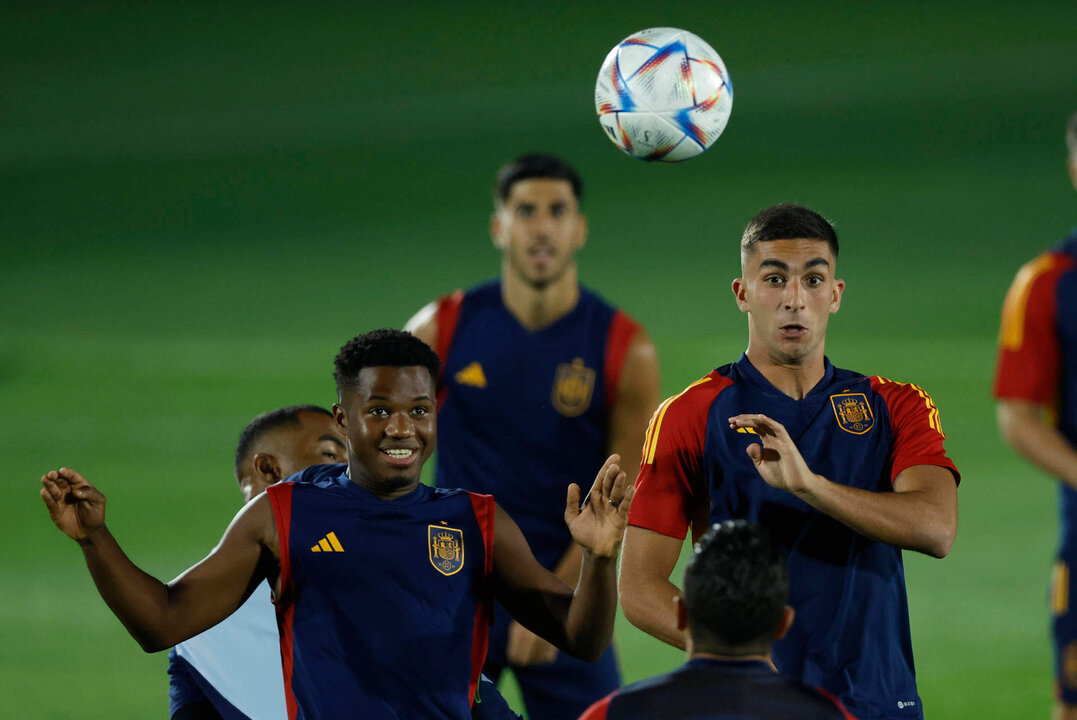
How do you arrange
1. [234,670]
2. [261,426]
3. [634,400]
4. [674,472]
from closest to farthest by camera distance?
[674,472] → [234,670] → [261,426] → [634,400]

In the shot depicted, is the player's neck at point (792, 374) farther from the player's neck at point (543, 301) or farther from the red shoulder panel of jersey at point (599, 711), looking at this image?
the player's neck at point (543, 301)

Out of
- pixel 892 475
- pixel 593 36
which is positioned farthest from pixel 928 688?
pixel 593 36

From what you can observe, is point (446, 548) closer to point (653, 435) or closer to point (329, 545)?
point (329, 545)

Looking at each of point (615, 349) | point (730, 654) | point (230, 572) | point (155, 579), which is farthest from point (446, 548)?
point (615, 349)

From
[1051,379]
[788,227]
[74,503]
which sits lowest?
[74,503]

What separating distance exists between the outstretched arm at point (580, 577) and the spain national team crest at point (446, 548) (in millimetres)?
122

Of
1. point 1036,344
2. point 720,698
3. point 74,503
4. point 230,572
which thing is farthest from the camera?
point 230,572

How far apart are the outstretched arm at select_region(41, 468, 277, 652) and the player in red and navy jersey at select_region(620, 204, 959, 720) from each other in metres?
1.16

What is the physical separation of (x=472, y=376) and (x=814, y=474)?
3360 mm

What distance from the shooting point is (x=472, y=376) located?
298 inches

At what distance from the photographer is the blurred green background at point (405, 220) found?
11.6m

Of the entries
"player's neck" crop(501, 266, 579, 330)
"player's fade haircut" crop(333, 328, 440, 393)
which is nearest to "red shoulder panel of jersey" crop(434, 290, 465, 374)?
"player's neck" crop(501, 266, 579, 330)

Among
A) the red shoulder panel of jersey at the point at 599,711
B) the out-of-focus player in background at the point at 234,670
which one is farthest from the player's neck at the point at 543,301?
the red shoulder panel of jersey at the point at 599,711

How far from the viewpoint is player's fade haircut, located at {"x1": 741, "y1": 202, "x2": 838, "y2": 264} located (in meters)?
4.85
